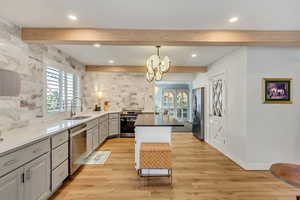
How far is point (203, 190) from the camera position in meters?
2.40

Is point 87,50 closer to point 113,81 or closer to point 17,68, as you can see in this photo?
point 17,68

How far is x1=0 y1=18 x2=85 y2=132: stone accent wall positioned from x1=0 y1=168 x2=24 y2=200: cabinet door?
101 centimetres

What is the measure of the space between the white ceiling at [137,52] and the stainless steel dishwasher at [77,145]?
1.82m

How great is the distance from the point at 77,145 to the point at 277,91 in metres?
4.03

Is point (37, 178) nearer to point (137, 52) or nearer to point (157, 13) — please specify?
point (157, 13)

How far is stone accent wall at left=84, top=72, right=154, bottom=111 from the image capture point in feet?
20.3

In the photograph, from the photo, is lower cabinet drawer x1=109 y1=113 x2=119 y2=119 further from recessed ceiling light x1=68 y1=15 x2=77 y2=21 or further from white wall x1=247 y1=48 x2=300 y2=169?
white wall x1=247 y1=48 x2=300 y2=169

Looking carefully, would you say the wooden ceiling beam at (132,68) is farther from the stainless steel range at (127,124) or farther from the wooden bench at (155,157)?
the wooden bench at (155,157)

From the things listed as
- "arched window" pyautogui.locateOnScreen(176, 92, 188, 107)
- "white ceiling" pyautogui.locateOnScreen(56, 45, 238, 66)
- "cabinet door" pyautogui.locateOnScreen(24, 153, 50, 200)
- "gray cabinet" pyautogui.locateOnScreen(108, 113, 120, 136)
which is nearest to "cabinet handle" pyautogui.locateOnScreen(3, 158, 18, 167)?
"cabinet door" pyautogui.locateOnScreen(24, 153, 50, 200)

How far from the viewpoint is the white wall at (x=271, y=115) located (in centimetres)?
311

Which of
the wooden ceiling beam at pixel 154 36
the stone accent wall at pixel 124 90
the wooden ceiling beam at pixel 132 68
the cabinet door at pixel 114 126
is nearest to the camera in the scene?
the wooden ceiling beam at pixel 154 36

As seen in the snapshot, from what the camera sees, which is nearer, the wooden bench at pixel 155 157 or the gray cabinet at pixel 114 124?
the wooden bench at pixel 155 157

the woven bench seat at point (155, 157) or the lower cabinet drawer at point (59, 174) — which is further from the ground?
the woven bench seat at point (155, 157)

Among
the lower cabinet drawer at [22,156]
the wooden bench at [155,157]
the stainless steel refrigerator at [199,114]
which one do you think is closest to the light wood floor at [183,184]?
the wooden bench at [155,157]
